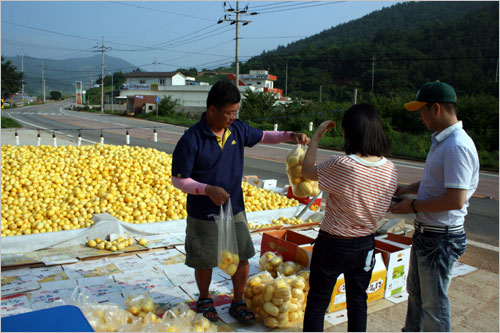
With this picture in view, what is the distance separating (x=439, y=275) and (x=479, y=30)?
61.4m

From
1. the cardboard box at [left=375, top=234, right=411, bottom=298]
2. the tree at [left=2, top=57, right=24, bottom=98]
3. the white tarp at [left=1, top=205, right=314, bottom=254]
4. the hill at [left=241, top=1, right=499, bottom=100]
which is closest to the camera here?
the cardboard box at [left=375, top=234, right=411, bottom=298]

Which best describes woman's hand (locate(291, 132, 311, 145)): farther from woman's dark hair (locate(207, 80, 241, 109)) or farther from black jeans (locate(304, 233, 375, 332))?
black jeans (locate(304, 233, 375, 332))

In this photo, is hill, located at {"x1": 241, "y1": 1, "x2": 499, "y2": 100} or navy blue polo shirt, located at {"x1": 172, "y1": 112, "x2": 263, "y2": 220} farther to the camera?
hill, located at {"x1": 241, "y1": 1, "x2": 499, "y2": 100}

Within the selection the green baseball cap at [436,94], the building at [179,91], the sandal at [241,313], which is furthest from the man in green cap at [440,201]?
the building at [179,91]

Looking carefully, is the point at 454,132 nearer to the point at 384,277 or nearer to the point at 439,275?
the point at 439,275

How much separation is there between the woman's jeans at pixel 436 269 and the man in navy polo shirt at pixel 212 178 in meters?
1.23

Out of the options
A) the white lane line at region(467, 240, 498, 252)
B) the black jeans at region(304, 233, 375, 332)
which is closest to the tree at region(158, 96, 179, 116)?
the white lane line at region(467, 240, 498, 252)

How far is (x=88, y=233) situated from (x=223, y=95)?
3141 millimetres

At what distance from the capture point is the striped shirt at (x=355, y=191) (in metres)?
2.36

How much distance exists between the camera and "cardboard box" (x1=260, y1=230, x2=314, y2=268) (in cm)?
383

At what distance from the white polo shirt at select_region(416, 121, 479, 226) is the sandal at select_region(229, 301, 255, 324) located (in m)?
1.54

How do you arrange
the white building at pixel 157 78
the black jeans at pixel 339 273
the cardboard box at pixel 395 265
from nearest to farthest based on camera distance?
the black jeans at pixel 339 273, the cardboard box at pixel 395 265, the white building at pixel 157 78

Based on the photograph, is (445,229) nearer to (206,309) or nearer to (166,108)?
(206,309)

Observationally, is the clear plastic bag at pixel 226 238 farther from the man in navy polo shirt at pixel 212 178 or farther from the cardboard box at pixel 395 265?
the cardboard box at pixel 395 265
